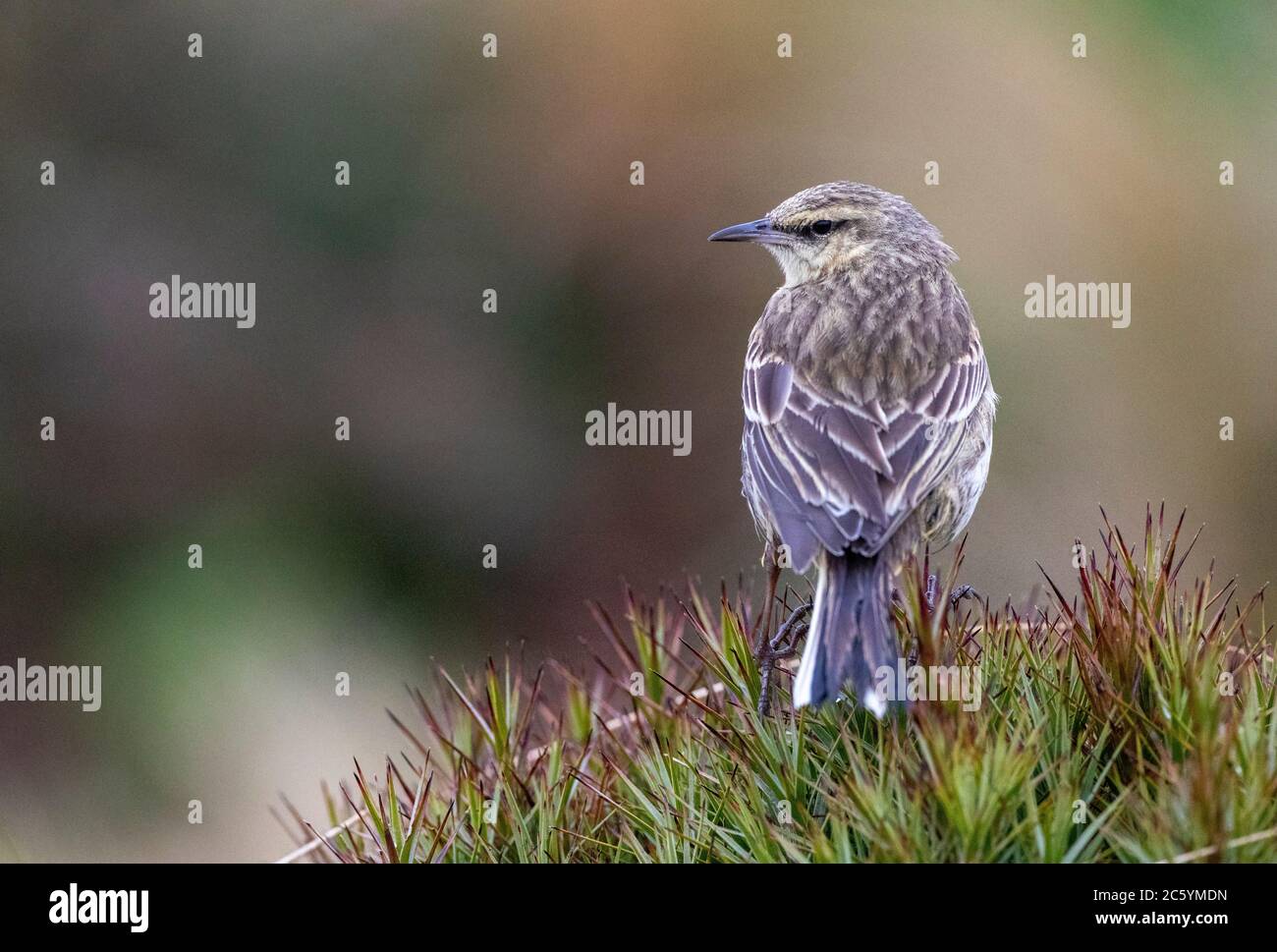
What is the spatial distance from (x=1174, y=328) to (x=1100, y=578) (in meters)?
5.81

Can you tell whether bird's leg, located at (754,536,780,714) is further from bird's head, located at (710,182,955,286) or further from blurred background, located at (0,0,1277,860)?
blurred background, located at (0,0,1277,860)

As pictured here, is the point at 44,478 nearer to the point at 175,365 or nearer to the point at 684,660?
the point at 175,365

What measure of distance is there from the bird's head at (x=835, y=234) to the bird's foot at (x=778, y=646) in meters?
2.13

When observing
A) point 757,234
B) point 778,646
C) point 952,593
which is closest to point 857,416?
point 952,593

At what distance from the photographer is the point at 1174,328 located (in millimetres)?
8539

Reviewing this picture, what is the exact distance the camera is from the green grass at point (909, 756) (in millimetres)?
2760

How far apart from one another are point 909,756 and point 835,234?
10.4ft

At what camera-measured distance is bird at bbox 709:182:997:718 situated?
147 inches

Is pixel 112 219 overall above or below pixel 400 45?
below

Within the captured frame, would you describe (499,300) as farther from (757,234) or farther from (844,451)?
(844,451)

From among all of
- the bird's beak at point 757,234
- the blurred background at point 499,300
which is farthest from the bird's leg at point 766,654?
the blurred background at point 499,300

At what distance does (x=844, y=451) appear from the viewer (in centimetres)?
438

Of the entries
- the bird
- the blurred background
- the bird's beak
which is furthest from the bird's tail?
the blurred background
